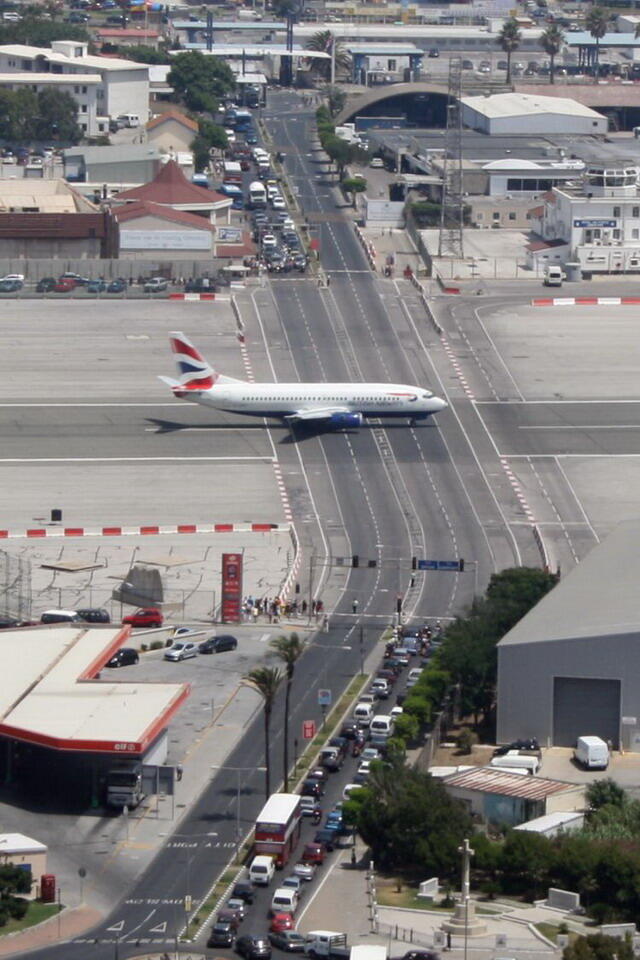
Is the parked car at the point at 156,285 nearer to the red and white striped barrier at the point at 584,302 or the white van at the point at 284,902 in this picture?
the red and white striped barrier at the point at 584,302

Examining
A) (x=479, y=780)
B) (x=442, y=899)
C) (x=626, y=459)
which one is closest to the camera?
(x=442, y=899)

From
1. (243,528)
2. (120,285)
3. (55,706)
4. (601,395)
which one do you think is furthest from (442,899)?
(120,285)

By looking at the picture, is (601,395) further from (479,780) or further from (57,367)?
(479,780)

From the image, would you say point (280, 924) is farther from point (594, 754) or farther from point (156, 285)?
point (156, 285)

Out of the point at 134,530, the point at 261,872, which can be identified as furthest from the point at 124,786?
the point at 134,530

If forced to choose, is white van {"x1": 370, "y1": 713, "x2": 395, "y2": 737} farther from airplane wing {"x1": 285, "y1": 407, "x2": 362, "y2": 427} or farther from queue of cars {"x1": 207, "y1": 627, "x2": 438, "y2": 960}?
airplane wing {"x1": 285, "y1": 407, "x2": 362, "y2": 427}

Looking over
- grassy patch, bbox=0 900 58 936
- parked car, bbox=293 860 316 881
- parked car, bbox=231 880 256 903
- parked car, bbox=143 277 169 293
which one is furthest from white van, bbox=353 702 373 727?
parked car, bbox=143 277 169 293
